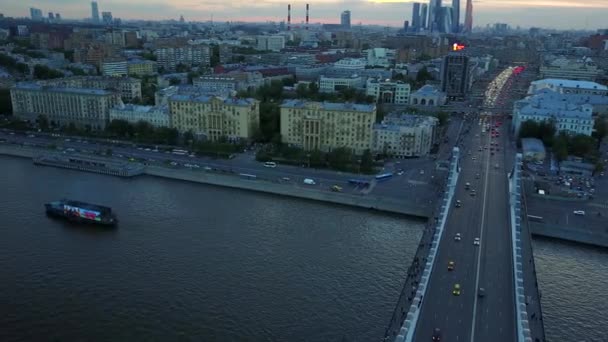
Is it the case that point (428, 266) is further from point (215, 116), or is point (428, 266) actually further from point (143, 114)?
point (143, 114)

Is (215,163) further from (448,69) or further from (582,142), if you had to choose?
(448,69)

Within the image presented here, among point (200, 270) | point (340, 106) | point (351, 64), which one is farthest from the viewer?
point (351, 64)

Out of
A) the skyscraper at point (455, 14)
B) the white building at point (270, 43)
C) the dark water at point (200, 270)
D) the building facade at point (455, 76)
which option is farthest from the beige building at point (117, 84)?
the skyscraper at point (455, 14)

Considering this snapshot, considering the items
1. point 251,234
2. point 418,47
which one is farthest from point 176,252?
point 418,47

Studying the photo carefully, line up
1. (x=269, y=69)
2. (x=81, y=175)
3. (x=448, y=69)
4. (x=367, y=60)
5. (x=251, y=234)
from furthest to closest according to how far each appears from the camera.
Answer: (x=367, y=60) → (x=269, y=69) → (x=448, y=69) → (x=81, y=175) → (x=251, y=234)

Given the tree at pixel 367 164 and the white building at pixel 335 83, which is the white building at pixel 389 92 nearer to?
the white building at pixel 335 83

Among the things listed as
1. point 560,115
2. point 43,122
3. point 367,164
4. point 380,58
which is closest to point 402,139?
point 367,164

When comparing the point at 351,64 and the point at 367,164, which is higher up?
the point at 351,64
